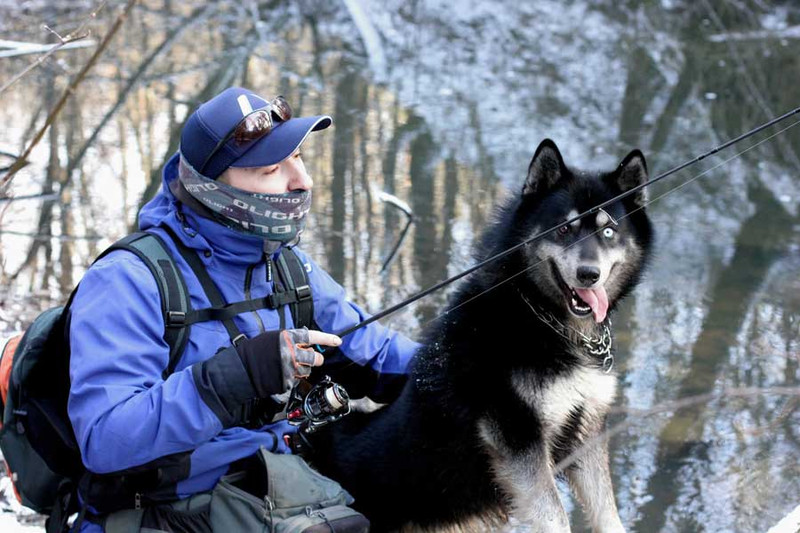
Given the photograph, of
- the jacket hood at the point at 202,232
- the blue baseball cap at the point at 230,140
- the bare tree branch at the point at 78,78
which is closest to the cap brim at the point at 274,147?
the blue baseball cap at the point at 230,140

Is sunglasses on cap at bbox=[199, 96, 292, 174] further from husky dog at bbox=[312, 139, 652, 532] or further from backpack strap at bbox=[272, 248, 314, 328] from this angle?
husky dog at bbox=[312, 139, 652, 532]

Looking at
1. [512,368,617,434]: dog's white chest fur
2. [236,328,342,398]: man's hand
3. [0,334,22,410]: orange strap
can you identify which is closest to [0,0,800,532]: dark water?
[512,368,617,434]: dog's white chest fur

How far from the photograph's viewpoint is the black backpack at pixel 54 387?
2684 mm

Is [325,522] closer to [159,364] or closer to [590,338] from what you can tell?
[159,364]

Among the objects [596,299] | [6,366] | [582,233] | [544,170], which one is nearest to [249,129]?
[6,366]

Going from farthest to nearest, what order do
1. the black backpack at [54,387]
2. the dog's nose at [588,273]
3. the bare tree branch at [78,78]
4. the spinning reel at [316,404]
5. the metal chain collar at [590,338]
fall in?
the metal chain collar at [590,338] → the dog's nose at [588,273] → the spinning reel at [316,404] → the black backpack at [54,387] → the bare tree branch at [78,78]

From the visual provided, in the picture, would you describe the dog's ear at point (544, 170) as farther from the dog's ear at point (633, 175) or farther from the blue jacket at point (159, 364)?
the blue jacket at point (159, 364)

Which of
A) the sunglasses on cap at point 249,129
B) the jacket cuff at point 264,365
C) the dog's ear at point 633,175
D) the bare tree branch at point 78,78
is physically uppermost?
the bare tree branch at point 78,78

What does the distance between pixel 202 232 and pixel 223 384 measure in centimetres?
60

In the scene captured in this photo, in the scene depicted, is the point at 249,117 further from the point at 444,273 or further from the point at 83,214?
the point at 83,214

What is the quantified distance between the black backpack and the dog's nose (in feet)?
3.93

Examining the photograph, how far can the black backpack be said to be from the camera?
2.68m

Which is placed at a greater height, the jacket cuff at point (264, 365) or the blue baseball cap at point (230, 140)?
the blue baseball cap at point (230, 140)

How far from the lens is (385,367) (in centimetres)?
351
